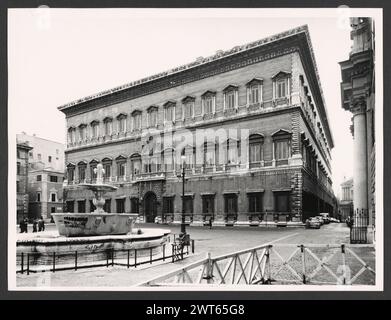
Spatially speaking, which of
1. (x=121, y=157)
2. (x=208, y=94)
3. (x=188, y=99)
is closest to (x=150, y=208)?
(x=121, y=157)

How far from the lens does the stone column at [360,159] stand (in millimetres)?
14234

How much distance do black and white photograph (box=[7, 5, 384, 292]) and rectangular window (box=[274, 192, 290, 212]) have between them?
0.25ft

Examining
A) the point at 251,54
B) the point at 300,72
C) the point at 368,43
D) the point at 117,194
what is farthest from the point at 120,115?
the point at 368,43

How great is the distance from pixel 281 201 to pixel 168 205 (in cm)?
871

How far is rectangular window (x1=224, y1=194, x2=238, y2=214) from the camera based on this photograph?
76.8 feet

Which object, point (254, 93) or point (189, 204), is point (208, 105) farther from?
point (189, 204)

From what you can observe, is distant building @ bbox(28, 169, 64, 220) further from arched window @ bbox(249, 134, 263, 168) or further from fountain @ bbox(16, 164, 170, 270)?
arched window @ bbox(249, 134, 263, 168)

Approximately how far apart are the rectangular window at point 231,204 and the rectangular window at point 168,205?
5018 mm

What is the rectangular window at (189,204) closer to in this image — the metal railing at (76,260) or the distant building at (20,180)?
the metal railing at (76,260)

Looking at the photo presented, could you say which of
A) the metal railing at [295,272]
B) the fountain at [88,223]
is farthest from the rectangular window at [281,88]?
the metal railing at [295,272]

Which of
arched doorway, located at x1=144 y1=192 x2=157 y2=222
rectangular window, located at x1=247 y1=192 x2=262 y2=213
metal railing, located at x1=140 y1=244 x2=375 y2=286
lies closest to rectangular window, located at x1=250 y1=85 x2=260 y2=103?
rectangular window, located at x1=247 y1=192 x2=262 y2=213

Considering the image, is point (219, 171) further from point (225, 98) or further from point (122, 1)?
point (122, 1)
